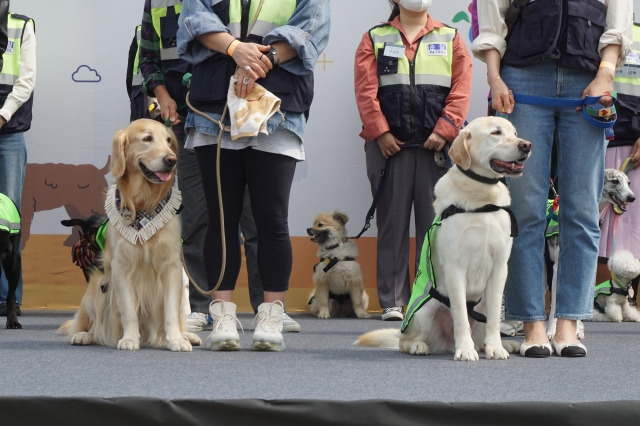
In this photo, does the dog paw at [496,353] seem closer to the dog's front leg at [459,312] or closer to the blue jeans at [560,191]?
the dog's front leg at [459,312]

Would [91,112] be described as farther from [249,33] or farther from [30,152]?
[249,33]

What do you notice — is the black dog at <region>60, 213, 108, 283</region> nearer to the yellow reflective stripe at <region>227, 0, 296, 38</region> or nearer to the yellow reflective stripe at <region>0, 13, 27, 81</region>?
the yellow reflective stripe at <region>0, 13, 27, 81</region>

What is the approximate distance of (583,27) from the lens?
3.50 meters

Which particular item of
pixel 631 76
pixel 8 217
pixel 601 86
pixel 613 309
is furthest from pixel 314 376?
pixel 631 76

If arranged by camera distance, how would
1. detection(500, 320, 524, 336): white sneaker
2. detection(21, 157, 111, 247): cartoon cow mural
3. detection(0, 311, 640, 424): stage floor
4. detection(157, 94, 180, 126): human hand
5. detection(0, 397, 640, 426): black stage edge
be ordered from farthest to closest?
detection(21, 157, 111, 247): cartoon cow mural → detection(157, 94, 180, 126): human hand → detection(500, 320, 524, 336): white sneaker → detection(0, 311, 640, 424): stage floor → detection(0, 397, 640, 426): black stage edge

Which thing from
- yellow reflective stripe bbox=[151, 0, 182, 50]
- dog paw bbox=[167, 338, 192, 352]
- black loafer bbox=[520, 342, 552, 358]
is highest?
yellow reflective stripe bbox=[151, 0, 182, 50]

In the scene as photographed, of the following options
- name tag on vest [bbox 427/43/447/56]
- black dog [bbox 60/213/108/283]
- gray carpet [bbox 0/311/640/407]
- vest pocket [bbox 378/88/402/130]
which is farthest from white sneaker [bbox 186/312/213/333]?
name tag on vest [bbox 427/43/447/56]

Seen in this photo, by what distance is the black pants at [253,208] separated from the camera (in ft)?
11.6

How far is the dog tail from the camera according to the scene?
3.82 metres

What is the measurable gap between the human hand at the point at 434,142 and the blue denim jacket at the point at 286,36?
1.81 meters

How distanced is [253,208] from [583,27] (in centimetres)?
149

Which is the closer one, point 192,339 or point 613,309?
point 192,339

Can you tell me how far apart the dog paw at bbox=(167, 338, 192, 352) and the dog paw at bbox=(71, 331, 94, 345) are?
50cm

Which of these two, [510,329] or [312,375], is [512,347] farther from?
[312,375]
